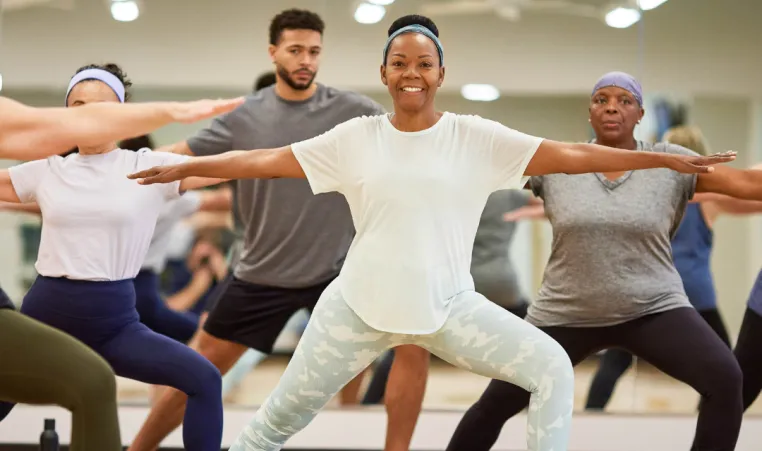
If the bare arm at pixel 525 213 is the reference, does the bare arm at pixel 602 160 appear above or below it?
above

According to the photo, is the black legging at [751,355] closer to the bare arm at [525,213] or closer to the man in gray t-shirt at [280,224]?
the bare arm at [525,213]

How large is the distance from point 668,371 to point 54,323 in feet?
6.61

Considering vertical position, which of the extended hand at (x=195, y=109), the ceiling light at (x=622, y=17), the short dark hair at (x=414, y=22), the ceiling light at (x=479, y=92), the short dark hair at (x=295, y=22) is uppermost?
the ceiling light at (x=622, y=17)

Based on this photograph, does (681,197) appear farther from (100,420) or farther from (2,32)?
(2,32)

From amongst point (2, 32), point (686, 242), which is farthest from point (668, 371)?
point (2, 32)

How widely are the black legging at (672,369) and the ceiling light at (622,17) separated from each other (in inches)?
91.0

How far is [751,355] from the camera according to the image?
147 inches

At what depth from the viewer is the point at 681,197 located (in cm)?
358

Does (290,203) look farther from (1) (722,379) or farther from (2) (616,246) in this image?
(1) (722,379)

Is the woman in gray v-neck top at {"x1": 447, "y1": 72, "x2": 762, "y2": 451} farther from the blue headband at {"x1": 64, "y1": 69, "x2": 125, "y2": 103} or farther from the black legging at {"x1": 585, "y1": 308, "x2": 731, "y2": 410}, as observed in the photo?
the black legging at {"x1": 585, "y1": 308, "x2": 731, "y2": 410}

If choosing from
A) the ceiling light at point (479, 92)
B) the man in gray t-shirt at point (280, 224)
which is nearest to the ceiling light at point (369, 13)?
the ceiling light at point (479, 92)

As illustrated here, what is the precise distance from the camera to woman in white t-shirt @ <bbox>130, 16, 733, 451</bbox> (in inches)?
113

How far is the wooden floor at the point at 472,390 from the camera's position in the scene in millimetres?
5309

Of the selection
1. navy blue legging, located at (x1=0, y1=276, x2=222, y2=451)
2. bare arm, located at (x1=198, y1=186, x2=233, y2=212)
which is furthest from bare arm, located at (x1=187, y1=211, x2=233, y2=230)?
navy blue legging, located at (x1=0, y1=276, x2=222, y2=451)
